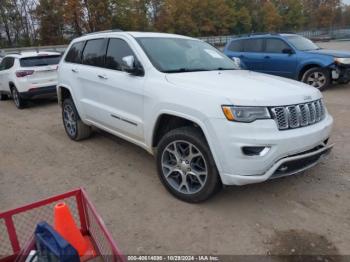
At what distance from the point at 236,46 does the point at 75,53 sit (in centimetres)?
669

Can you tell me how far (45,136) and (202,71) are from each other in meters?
3.68

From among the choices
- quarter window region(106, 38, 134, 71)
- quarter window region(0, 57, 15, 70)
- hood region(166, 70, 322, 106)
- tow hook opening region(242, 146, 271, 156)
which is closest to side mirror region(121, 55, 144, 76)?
quarter window region(106, 38, 134, 71)

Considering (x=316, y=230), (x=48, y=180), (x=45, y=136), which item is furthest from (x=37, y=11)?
(x=316, y=230)

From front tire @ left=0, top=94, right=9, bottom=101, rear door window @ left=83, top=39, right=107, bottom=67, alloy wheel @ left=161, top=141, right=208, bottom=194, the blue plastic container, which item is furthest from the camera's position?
front tire @ left=0, top=94, right=9, bottom=101

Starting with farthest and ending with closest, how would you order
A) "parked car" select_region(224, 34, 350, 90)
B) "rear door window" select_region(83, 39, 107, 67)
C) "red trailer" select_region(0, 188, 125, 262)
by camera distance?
"parked car" select_region(224, 34, 350, 90), "rear door window" select_region(83, 39, 107, 67), "red trailer" select_region(0, 188, 125, 262)

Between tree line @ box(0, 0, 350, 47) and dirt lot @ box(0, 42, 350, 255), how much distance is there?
106 ft

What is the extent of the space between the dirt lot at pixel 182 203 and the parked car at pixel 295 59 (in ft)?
12.9

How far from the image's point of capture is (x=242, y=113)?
3121 mm

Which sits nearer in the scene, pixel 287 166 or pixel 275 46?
pixel 287 166

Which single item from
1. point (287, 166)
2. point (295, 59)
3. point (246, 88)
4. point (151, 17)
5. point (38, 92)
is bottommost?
point (287, 166)

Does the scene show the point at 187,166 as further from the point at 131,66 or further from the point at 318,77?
the point at 318,77

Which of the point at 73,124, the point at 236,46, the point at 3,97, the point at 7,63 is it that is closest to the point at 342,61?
the point at 236,46

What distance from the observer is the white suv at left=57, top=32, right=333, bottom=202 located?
3.12 meters

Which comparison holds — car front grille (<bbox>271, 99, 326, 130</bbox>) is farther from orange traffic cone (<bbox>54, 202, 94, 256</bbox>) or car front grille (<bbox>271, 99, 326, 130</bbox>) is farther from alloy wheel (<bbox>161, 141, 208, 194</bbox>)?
orange traffic cone (<bbox>54, 202, 94, 256</bbox>)
